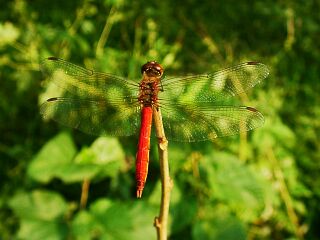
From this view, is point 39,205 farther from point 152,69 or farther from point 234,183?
point 152,69

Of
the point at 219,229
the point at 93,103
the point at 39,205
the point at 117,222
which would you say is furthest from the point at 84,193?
the point at 93,103

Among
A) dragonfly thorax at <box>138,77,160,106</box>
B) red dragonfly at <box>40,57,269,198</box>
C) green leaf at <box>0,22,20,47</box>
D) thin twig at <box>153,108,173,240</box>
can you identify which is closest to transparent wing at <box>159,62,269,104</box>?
red dragonfly at <box>40,57,269,198</box>

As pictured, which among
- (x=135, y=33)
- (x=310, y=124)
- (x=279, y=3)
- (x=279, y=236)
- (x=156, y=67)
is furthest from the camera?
(x=279, y=3)

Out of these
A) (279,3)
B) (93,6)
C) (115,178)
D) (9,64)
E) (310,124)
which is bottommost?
(115,178)

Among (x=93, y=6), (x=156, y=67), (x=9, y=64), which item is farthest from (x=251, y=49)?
(x=156, y=67)

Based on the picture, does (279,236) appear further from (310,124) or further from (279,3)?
(279,3)

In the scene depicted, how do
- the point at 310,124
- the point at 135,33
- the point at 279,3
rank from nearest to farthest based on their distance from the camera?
the point at 310,124, the point at 135,33, the point at 279,3
